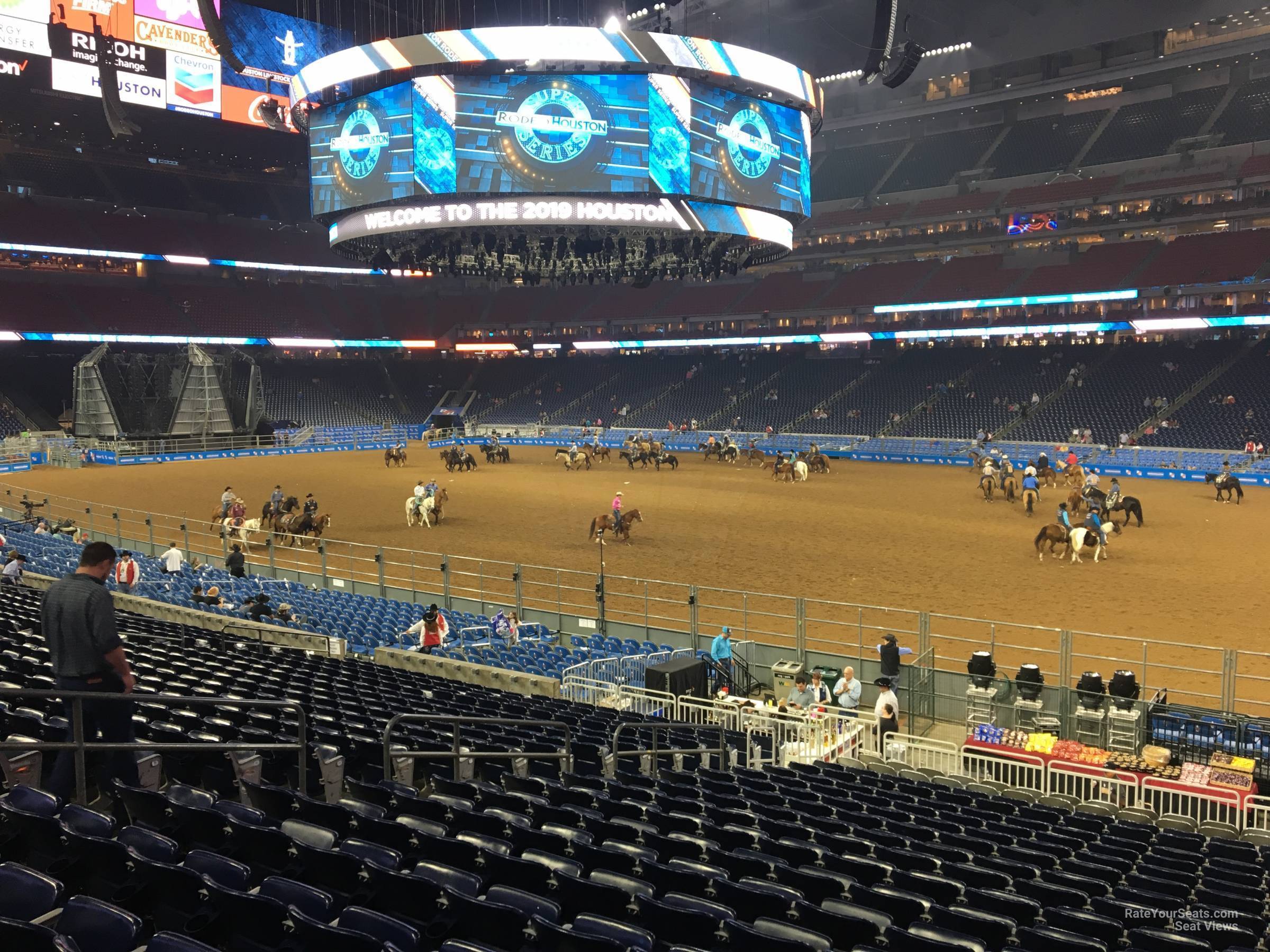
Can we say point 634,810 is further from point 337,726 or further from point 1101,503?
point 1101,503

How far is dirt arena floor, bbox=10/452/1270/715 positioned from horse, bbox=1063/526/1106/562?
344 millimetres

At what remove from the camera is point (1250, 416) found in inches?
1718

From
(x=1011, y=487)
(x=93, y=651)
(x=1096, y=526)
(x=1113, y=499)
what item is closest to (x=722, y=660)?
(x=93, y=651)

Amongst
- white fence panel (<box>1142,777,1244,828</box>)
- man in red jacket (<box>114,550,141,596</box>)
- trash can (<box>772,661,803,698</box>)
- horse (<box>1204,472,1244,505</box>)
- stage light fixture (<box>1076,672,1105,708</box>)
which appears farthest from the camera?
horse (<box>1204,472,1244,505</box>)

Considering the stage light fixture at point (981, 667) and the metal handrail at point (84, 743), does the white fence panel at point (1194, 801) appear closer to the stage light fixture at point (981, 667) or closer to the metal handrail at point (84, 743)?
the stage light fixture at point (981, 667)

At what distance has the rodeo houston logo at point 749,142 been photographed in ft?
92.4

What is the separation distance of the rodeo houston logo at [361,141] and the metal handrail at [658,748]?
22.2 m

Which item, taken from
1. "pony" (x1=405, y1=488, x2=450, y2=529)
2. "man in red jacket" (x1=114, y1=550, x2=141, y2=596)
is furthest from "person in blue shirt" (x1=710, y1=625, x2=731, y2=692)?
"pony" (x1=405, y1=488, x2=450, y2=529)

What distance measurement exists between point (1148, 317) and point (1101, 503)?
91.2 feet

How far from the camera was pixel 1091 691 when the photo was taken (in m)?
13.0

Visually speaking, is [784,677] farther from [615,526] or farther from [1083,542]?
[1083,542]

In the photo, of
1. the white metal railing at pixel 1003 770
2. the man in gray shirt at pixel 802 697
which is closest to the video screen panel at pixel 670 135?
the man in gray shirt at pixel 802 697

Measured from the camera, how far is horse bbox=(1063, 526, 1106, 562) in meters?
23.3

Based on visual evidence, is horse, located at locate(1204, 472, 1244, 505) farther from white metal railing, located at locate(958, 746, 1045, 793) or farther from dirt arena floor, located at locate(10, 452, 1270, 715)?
white metal railing, located at locate(958, 746, 1045, 793)
